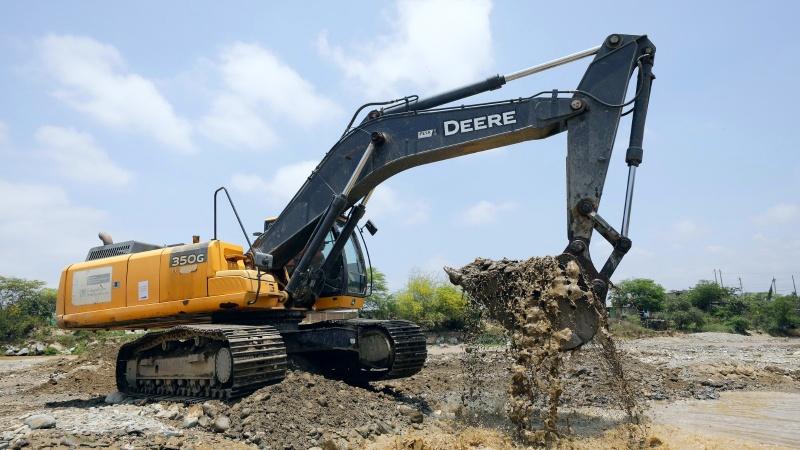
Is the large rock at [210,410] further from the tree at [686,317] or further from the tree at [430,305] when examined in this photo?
the tree at [686,317]

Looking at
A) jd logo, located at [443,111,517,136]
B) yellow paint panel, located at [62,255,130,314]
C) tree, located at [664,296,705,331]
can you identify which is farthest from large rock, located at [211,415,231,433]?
tree, located at [664,296,705,331]

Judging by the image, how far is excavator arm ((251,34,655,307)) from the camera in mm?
6594

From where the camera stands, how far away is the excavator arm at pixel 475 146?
6.59 m

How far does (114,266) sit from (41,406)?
2160 mm

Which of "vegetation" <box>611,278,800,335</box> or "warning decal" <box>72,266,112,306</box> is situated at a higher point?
"warning decal" <box>72,266,112,306</box>

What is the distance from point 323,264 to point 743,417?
561cm

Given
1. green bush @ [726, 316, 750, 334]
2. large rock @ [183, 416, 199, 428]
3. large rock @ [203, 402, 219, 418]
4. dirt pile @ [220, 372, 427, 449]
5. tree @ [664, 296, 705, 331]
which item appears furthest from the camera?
tree @ [664, 296, 705, 331]

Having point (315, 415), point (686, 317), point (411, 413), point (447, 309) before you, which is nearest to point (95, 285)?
point (315, 415)

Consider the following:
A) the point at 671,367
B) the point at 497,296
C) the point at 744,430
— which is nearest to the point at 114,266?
the point at 497,296

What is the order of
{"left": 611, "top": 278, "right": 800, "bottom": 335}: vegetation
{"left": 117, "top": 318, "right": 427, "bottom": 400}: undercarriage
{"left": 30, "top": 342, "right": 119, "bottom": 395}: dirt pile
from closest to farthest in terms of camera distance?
{"left": 117, "top": 318, "right": 427, "bottom": 400}: undercarriage → {"left": 30, "top": 342, "right": 119, "bottom": 395}: dirt pile → {"left": 611, "top": 278, "right": 800, "bottom": 335}: vegetation

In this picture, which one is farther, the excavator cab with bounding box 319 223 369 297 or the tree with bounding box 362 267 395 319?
the tree with bounding box 362 267 395 319

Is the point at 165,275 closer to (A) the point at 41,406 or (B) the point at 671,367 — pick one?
(A) the point at 41,406

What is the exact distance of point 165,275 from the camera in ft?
28.7

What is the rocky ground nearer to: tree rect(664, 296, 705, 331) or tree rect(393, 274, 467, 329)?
tree rect(393, 274, 467, 329)
